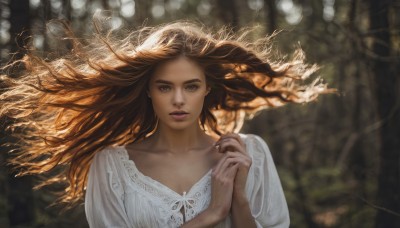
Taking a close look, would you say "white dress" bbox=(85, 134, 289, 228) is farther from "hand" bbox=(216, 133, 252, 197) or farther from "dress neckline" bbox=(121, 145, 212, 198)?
"hand" bbox=(216, 133, 252, 197)

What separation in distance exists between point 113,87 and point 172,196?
29.3 inches

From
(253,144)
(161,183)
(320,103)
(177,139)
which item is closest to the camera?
(161,183)

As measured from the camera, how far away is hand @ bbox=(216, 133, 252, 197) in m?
3.49

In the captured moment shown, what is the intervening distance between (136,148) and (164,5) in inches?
159

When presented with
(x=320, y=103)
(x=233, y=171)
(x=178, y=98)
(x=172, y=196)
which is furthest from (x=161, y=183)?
(x=320, y=103)

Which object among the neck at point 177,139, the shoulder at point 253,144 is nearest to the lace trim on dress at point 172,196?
the neck at point 177,139

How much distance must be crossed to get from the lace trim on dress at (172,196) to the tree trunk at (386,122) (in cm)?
175

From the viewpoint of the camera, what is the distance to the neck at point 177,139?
3.70 metres

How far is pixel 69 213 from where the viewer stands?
15.5 ft

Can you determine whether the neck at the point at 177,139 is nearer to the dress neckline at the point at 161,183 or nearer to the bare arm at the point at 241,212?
the dress neckline at the point at 161,183

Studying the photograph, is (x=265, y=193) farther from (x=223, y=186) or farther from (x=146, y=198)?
(x=146, y=198)

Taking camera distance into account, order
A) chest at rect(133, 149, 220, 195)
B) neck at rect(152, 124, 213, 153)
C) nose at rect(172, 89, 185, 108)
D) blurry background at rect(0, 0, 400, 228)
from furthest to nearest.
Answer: blurry background at rect(0, 0, 400, 228) < neck at rect(152, 124, 213, 153) < chest at rect(133, 149, 220, 195) < nose at rect(172, 89, 185, 108)

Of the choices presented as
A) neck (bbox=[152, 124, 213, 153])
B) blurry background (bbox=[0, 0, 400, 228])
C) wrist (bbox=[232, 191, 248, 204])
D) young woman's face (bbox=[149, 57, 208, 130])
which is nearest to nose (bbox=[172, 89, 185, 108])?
young woman's face (bbox=[149, 57, 208, 130])

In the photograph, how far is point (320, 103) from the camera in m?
8.04
